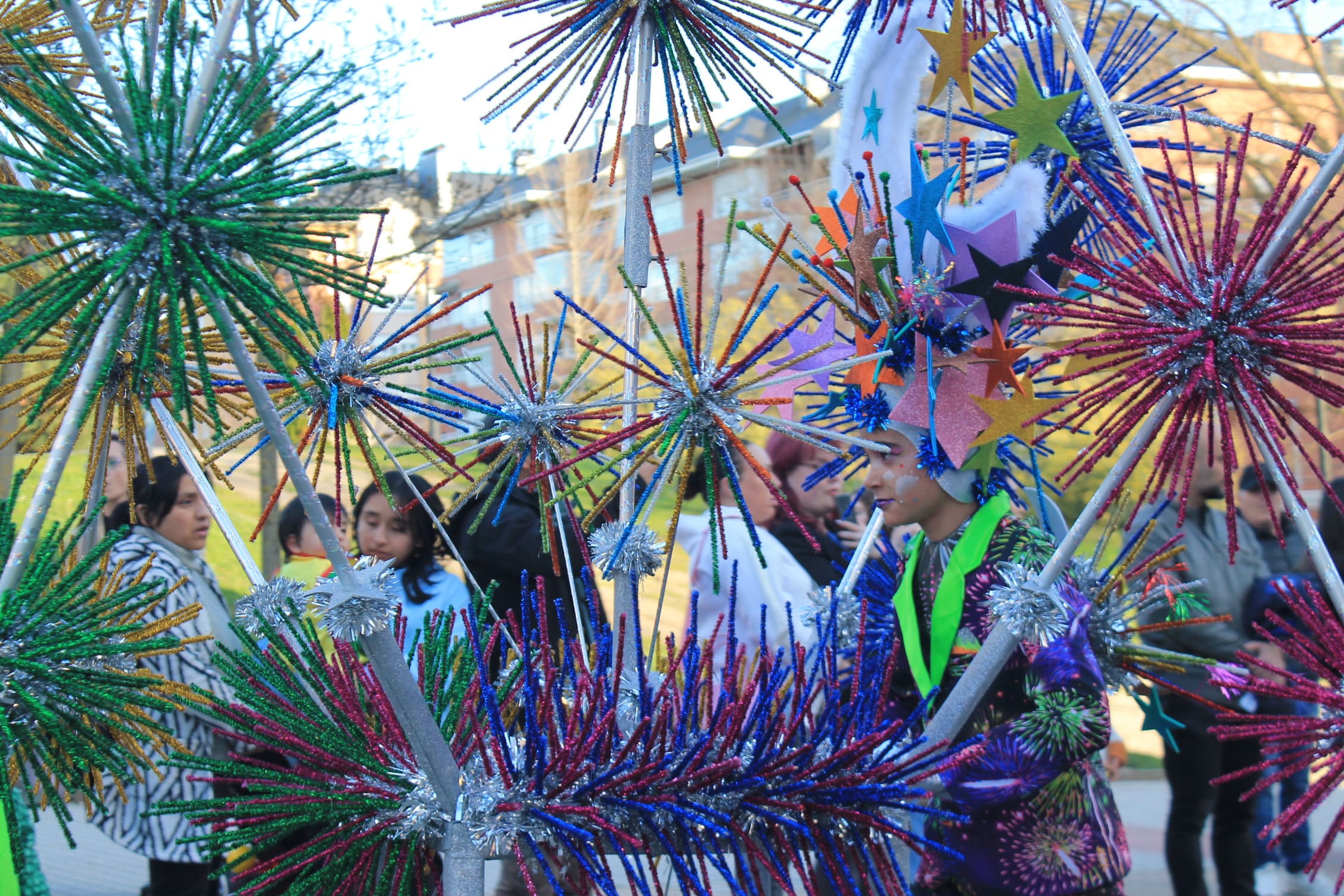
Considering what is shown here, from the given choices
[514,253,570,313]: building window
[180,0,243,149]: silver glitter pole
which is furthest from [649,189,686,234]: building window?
[180,0,243,149]: silver glitter pole

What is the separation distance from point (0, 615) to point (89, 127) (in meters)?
0.38

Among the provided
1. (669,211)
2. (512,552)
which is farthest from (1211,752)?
(669,211)

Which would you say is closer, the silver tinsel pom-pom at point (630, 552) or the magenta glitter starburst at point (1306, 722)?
the magenta glitter starburst at point (1306, 722)

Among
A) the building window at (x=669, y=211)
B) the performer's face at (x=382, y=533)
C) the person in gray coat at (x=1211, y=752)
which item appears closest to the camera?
the performer's face at (x=382, y=533)

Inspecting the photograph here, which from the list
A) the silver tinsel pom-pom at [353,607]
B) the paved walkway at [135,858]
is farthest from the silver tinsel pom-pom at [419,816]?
the paved walkway at [135,858]

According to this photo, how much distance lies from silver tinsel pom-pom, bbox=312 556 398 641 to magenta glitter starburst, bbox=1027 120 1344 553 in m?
0.63

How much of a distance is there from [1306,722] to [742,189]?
11.1 m

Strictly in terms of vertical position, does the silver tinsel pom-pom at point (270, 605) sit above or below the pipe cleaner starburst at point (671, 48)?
below

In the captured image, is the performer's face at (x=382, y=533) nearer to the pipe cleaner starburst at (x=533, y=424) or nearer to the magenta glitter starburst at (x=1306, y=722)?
the pipe cleaner starburst at (x=533, y=424)

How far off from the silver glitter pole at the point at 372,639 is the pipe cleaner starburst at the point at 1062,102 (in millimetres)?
961

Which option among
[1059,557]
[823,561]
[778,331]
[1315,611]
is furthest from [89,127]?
[823,561]

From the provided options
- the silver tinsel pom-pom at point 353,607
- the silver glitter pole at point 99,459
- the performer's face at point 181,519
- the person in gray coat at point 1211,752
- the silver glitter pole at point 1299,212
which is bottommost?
the person in gray coat at point 1211,752

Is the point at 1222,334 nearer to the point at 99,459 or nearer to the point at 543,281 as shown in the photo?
the point at 99,459

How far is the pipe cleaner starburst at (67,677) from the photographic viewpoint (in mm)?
875
